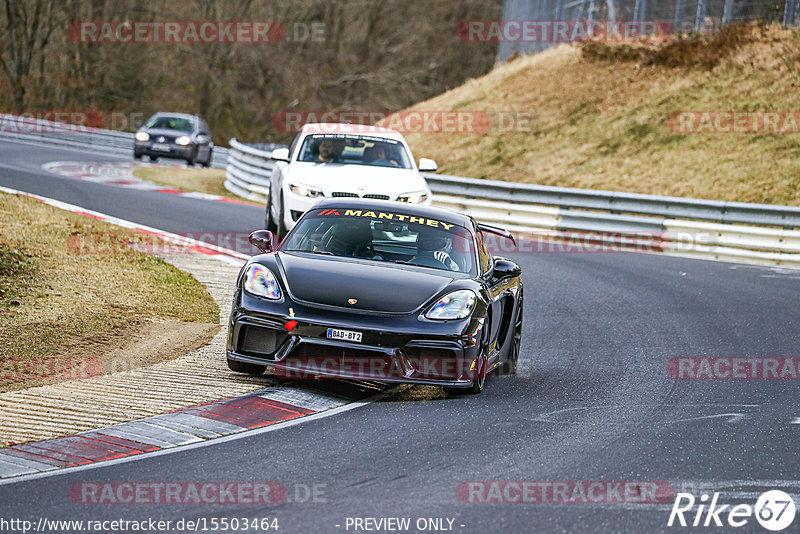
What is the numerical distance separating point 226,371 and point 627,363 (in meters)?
3.62

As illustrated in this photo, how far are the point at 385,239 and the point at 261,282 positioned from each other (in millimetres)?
1423

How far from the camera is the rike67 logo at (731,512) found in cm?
559

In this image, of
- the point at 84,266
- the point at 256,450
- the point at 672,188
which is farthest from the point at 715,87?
the point at 256,450

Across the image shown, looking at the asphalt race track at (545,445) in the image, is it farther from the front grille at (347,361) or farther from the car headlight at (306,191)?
the car headlight at (306,191)

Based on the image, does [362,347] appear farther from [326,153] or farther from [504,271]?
[326,153]

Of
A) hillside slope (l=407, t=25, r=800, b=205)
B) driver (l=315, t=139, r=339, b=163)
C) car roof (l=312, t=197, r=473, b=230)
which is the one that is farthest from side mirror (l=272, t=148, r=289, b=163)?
hillside slope (l=407, t=25, r=800, b=205)

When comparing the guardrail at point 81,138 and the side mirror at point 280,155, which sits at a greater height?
the side mirror at point 280,155

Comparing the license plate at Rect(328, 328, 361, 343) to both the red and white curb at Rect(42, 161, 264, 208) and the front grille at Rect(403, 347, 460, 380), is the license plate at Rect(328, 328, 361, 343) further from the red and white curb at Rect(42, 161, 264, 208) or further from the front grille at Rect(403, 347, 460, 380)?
the red and white curb at Rect(42, 161, 264, 208)

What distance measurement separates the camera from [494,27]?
5822 centimetres

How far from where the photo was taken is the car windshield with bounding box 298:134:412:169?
53.0ft

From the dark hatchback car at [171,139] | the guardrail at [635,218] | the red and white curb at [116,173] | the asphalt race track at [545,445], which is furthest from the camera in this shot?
the dark hatchback car at [171,139]

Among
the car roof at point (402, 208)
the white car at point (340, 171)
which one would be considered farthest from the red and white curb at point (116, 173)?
the car roof at point (402, 208)

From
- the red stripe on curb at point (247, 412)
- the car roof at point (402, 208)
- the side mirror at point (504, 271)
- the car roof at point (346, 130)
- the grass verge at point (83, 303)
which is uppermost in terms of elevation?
the car roof at point (346, 130)

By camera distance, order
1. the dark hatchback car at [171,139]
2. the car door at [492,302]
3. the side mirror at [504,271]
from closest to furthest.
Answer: the car door at [492,302] → the side mirror at [504,271] → the dark hatchback car at [171,139]
